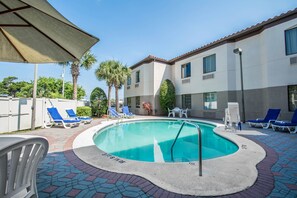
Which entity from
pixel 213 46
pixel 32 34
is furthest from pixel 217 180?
pixel 213 46

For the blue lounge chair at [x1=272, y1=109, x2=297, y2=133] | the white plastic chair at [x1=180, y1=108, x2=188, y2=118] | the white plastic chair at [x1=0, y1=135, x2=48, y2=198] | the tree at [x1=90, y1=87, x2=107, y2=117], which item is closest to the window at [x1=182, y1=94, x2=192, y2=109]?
the white plastic chair at [x1=180, y1=108, x2=188, y2=118]

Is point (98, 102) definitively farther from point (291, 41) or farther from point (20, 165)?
point (291, 41)

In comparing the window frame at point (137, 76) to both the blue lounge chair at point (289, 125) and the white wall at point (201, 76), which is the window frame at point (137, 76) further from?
the blue lounge chair at point (289, 125)

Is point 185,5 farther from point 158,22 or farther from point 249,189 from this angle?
point 249,189

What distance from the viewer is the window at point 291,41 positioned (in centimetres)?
975

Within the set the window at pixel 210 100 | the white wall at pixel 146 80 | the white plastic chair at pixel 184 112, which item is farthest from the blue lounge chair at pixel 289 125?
the white wall at pixel 146 80

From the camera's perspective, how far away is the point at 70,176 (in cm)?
329

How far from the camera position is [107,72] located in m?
17.1

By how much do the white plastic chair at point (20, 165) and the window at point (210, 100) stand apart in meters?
15.0

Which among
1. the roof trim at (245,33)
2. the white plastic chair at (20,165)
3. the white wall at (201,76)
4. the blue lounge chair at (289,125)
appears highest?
the roof trim at (245,33)

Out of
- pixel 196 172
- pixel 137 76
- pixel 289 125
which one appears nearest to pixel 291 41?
pixel 289 125

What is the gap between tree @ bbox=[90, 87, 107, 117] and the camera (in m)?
17.6

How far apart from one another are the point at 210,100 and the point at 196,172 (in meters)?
12.8

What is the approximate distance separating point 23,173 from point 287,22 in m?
14.6
